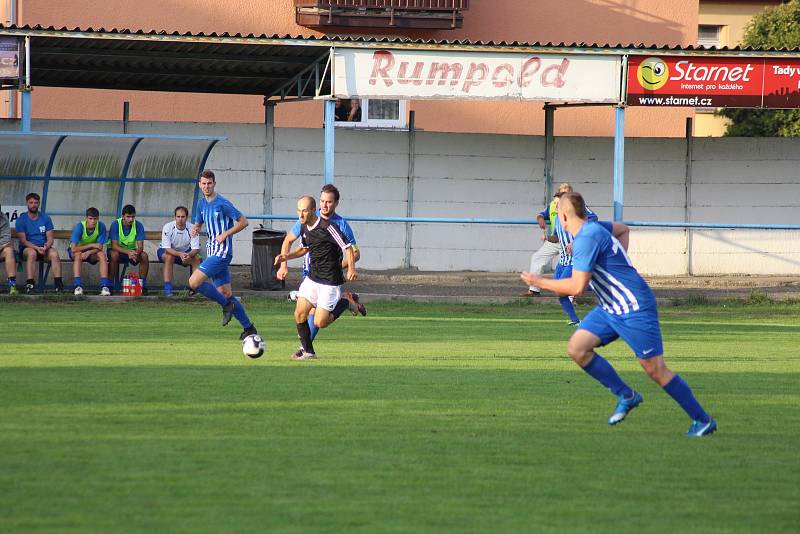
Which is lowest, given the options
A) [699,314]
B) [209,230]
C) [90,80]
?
[699,314]

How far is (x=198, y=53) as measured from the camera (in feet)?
70.3

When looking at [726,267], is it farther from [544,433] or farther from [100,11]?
[544,433]

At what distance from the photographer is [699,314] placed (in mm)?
20203

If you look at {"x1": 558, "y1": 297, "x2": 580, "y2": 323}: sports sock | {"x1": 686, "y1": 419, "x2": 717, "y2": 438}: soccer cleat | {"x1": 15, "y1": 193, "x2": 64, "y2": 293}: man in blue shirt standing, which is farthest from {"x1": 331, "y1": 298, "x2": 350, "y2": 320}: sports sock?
{"x1": 15, "y1": 193, "x2": 64, "y2": 293}: man in blue shirt standing

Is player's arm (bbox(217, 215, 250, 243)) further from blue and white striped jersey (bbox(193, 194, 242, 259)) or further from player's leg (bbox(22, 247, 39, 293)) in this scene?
player's leg (bbox(22, 247, 39, 293))

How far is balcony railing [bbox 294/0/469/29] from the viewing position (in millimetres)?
28234

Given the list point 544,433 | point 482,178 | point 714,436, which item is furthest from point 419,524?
point 482,178

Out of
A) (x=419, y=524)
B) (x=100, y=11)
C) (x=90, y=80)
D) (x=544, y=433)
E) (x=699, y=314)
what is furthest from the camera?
(x=100, y=11)

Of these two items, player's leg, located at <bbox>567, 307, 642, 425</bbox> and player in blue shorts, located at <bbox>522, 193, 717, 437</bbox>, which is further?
player's leg, located at <bbox>567, 307, 642, 425</bbox>

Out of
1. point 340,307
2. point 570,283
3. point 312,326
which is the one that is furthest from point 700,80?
point 570,283

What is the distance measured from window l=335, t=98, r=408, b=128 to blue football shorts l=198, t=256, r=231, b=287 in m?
14.0

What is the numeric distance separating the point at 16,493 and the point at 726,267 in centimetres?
1969

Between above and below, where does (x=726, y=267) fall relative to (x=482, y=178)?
below

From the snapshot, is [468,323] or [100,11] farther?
[100,11]
